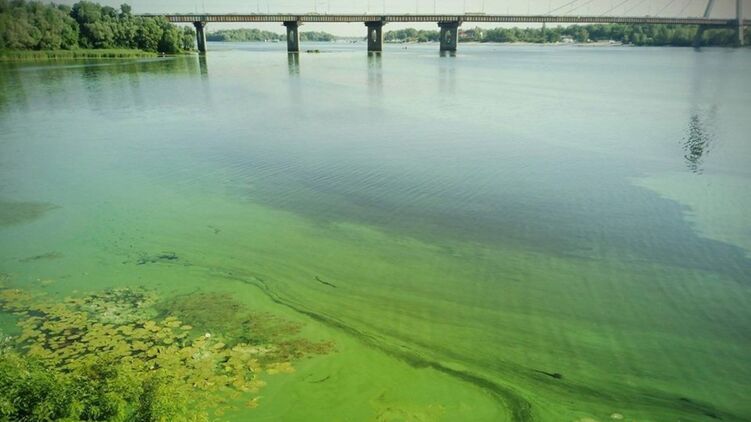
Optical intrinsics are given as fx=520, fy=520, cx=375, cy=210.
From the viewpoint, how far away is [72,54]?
259ft

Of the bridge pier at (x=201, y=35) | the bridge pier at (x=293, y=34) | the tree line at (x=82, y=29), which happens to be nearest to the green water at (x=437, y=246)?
the tree line at (x=82, y=29)

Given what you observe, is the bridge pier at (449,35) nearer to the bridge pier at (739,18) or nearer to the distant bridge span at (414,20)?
the distant bridge span at (414,20)

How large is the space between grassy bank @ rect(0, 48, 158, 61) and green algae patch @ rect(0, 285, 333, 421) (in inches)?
3015

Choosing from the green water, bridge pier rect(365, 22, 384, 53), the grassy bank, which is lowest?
the green water

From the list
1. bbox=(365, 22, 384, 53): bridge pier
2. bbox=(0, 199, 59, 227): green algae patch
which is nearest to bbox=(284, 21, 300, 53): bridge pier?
bbox=(365, 22, 384, 53): bridge pier

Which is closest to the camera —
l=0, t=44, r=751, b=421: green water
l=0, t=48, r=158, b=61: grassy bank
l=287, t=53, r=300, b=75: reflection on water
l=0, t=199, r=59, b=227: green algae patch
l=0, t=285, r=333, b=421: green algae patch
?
l=0, t=285, r=333, b=421: green algae patch

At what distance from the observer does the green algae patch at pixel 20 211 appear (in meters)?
12.5

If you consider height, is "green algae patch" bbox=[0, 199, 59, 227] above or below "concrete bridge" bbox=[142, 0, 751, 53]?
below

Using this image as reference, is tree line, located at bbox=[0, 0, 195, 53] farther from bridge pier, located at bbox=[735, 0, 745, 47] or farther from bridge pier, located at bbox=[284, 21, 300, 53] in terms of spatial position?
bridge pier, located at bbox=[735, 0, 745, 47]

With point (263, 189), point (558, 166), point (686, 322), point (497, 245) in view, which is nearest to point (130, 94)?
point (263, 189)

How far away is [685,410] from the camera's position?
625 centimetres

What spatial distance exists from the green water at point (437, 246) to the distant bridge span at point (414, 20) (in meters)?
92.0

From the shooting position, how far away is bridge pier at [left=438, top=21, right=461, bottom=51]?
4929 inches

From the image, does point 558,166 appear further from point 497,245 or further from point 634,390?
point 634,390
